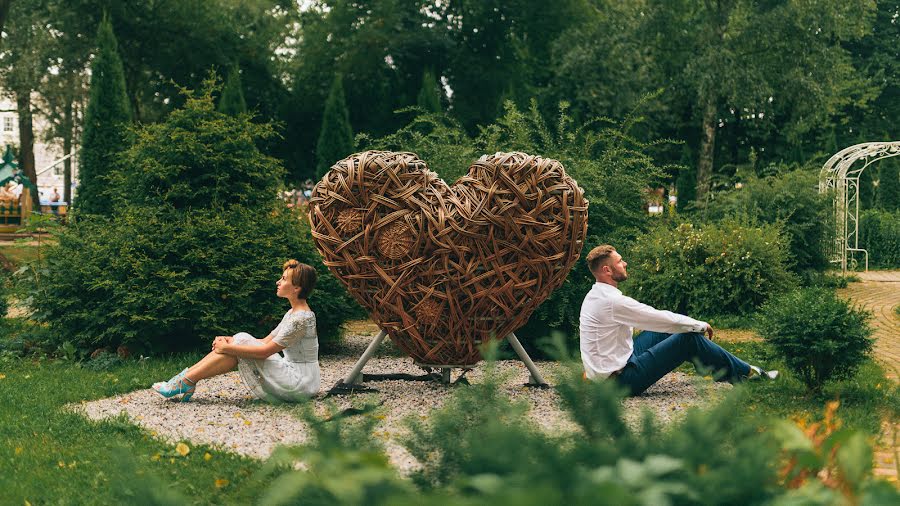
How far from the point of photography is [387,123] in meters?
26.9

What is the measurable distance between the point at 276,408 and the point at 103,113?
13.7 m

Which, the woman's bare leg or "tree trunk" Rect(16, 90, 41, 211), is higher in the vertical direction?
"tree trunk" Rect(16, 90, 41, 211)

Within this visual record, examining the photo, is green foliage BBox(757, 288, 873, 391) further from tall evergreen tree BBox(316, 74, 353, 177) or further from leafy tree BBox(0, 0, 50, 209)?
leafy tree BBox(0, 0, 50, 209)

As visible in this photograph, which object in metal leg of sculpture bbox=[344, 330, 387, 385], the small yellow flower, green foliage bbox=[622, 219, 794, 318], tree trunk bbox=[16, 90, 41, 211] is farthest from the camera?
tree trunk bbox=[16, 90, 41, 211]

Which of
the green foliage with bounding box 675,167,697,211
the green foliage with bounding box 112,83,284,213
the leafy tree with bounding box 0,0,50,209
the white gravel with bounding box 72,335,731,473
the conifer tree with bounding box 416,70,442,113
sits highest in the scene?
the leafy tree with bounding box 0,0,50,209

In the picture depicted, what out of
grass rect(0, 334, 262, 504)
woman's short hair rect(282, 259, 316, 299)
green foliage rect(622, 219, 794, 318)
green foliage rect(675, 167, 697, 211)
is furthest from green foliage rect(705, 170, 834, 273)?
green foliage rect(675, 167, 697, 211)

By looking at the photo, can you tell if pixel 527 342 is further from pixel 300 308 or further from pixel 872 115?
pixel 872 115

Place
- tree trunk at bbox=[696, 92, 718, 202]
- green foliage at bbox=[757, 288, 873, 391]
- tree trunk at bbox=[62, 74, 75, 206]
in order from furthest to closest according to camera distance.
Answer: tree trunk at bbox=[62, 74, 75, 206]
tree trunk at bbox=[696, 92, 718, 202]
green foliage at bbox=[757, 288, 873, 391]

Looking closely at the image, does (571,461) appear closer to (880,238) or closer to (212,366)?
(212,366)

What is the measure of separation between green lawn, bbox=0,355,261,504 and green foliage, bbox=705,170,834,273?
11.4m

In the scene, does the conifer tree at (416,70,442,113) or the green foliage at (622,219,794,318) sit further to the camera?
the conifer tree at (416,70,442,113)

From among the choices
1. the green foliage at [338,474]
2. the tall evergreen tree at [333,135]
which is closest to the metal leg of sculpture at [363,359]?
the green foliage at [338,474]

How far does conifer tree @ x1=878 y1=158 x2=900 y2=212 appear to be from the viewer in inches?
1107

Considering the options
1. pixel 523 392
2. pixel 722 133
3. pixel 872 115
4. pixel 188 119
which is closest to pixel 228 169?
pixel 188 119
